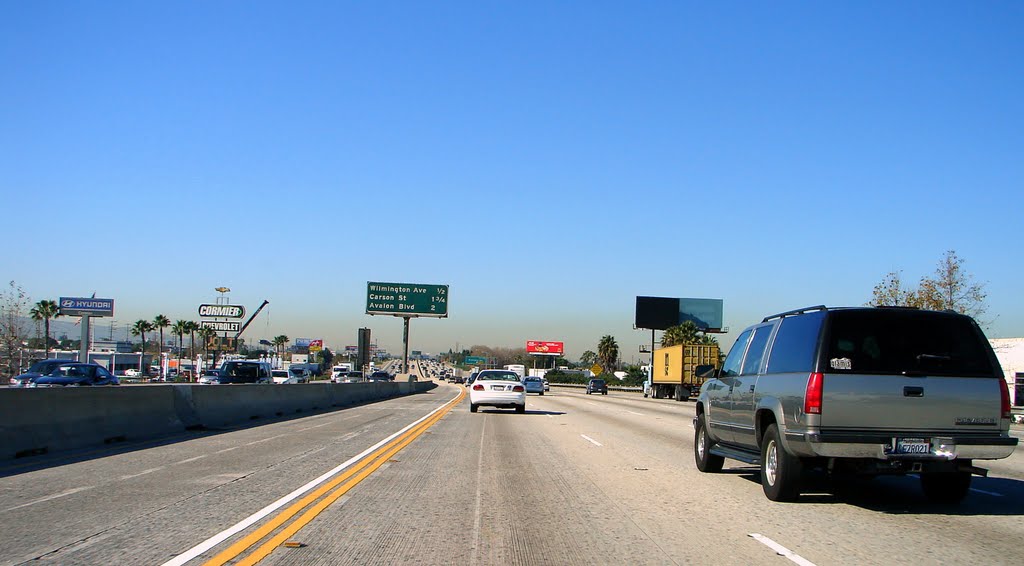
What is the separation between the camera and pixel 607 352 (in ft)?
475

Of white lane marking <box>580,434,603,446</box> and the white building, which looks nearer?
white lane marking <box>580,434,603,446</box>

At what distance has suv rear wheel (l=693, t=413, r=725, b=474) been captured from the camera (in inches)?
508

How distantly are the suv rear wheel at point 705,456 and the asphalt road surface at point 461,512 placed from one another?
0.31m

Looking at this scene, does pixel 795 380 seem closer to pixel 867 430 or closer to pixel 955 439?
pixel 867 430

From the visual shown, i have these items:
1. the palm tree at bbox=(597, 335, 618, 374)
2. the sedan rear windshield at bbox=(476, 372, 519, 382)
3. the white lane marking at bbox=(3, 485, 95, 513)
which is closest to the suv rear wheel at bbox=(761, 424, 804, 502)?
the white lane marking at bbox=(3, 485, 95, 513)

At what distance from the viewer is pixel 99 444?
52.6ft

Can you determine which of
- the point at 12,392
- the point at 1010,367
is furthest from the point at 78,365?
the point at 1010,367

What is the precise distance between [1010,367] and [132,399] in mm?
58951

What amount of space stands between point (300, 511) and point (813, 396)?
5.64m

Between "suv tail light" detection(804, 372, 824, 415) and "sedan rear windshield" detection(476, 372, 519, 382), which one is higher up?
"suv tail light" detection(804, 372, 824, 415)

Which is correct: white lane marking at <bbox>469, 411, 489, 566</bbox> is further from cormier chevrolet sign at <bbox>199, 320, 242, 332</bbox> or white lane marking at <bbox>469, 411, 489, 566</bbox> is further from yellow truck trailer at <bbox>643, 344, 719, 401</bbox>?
cormier chevrolet sign at <bbox>199, 320, 242, 332</bbox>

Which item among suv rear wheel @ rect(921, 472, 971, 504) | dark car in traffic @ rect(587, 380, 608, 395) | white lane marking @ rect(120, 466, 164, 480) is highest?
suv rear wheel @ rect(921, 472, 971, 504)

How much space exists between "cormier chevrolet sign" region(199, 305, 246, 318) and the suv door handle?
73309 mm

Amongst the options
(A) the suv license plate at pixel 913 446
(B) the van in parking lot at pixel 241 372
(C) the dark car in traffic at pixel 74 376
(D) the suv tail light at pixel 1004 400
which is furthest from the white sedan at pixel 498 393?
(D) the suv tail light at pixel 1004 400
